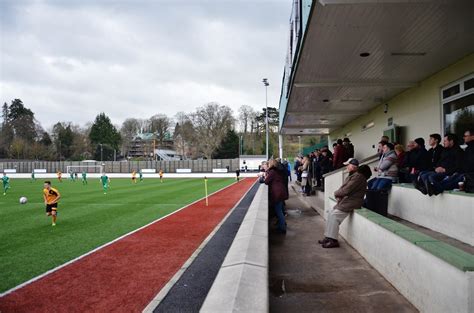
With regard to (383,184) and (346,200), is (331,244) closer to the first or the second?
(346,200)

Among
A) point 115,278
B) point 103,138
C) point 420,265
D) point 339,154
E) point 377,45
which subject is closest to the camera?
point 420,265

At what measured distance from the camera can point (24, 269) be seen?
7195 millimetres

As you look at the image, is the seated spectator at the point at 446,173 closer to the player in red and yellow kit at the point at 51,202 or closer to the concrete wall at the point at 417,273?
the concrete wall at the point at 417,273

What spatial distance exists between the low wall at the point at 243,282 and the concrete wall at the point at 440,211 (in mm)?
2782

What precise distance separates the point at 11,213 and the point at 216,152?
226 ft

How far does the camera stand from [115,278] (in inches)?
256

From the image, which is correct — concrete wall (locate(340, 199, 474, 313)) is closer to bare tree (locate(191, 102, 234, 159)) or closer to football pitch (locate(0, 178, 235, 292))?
football pitch (locate(0, 178, 235, 292))

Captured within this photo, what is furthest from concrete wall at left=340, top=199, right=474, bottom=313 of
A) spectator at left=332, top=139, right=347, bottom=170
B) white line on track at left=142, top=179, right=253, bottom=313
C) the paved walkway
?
spectator at left=332, top=139, right=347, bottom=170

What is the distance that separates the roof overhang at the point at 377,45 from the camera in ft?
20.9

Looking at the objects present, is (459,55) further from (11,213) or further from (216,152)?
(216,152)

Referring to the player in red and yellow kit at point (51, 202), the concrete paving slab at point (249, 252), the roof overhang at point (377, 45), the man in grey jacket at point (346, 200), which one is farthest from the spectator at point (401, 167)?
the player in red and yellow kit at point (51, 202)

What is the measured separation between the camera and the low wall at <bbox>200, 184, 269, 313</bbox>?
269cm

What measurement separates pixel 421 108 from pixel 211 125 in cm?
7382

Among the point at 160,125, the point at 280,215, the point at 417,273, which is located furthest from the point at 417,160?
the point at 160,125
